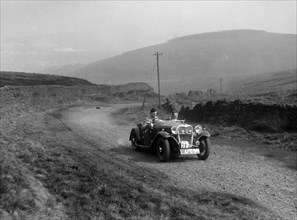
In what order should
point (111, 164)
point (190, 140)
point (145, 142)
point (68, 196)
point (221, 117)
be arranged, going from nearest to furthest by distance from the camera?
1. point (68, 196)
2. point (111, 164)
3. point (190, 140)
4. point (145, 142)
5. point (221, 117)

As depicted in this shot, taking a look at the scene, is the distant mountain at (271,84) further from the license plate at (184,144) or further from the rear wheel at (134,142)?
the license plate at (184,144)

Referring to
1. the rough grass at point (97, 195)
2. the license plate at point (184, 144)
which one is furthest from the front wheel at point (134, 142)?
the rough grass at point (97, 195)

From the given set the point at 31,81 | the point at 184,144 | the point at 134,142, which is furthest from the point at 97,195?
the point at 31,81

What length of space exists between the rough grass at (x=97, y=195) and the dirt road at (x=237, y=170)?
1.95ft

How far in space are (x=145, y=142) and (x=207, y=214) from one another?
727cm

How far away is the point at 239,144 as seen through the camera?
738 inches

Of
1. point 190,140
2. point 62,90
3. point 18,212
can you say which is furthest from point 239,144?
point 62,90

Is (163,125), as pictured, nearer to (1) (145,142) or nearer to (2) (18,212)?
(1) (145,142)

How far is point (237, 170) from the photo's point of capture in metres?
12.8

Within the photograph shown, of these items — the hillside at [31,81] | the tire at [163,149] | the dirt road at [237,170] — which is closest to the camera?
the dirt road at [237,170]

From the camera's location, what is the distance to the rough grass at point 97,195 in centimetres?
795

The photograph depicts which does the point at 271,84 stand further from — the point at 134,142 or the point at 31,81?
the point at 134,142

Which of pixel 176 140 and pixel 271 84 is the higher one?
pixel 271 84

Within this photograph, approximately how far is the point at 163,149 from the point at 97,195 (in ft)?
16.5
